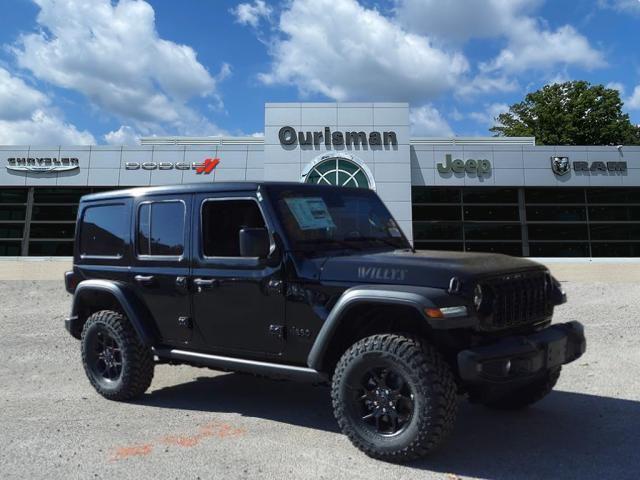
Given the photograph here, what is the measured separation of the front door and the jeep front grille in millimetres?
1512

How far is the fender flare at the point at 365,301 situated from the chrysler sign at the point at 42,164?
26298 mm

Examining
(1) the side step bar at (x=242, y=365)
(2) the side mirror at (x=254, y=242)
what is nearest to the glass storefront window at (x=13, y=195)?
(1) the side step bar at (x=242, y=365)

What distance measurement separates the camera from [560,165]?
2644 centimetres

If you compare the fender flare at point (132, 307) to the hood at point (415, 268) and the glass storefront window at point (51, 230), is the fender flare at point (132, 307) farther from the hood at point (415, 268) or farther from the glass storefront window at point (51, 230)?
the glass storefront window at point (51, 230)

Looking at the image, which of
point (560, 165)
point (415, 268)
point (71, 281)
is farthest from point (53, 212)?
point (415, 268)

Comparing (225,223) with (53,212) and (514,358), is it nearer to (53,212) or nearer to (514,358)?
(514,358)

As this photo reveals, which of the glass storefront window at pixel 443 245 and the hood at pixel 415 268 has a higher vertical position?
the glass storefront window at pixel 443 245

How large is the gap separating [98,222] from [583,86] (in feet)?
146

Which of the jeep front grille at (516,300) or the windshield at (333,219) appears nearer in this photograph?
the jeep front grille at (516,300)

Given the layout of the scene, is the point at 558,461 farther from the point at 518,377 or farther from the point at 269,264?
the point at 269,264

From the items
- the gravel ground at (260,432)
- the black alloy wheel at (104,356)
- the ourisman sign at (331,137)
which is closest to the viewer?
the gravel ground at (260,432)

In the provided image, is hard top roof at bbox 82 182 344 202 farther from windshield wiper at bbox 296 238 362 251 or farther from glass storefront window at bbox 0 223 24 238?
glass storefront window at bbox 0 223 24 238

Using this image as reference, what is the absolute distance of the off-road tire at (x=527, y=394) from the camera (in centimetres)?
462

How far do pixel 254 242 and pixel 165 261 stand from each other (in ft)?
4.31
